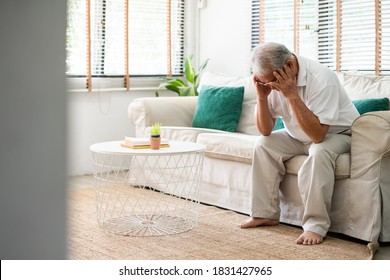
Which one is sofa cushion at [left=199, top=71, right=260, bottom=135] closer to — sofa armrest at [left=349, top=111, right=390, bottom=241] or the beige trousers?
the beige trousers

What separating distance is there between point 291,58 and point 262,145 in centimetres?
51

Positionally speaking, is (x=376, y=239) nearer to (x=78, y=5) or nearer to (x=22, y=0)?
(x=22, y=0)

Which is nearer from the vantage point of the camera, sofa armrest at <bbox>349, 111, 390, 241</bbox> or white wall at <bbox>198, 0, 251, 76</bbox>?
sofa armrest at <bbox>349, 111, 390, 241</bbox>

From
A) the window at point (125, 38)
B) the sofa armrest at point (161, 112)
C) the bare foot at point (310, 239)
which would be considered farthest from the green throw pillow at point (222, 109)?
the bare foot at point (310, 239)

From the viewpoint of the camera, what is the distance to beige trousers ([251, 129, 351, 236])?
3.03 metres

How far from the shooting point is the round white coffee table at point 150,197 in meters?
3.23

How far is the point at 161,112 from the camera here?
4438 millimetres

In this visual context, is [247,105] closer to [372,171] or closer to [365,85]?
[365,85]

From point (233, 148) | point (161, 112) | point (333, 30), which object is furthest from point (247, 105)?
point (333, 30)

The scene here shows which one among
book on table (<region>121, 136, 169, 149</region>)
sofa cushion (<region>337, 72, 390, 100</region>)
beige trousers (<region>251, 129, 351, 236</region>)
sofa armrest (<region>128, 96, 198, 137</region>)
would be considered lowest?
beige trousers (<region>251, 129, 351, 236</region>)

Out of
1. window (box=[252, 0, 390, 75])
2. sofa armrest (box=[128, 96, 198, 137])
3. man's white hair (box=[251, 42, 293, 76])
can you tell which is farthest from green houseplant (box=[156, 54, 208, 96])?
man's white hair (box=[251, 42, 293, 76])

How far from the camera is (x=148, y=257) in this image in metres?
2.79

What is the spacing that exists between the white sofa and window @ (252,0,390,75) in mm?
712

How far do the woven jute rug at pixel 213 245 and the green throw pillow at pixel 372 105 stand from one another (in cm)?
74
